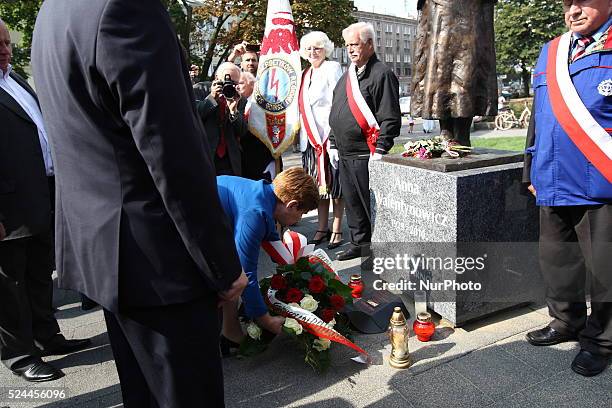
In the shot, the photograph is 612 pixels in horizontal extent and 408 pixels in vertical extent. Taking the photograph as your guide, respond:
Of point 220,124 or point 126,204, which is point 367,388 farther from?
point 220,124

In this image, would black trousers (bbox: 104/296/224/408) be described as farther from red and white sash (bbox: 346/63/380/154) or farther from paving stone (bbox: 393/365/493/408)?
red and white sash (bbox: 346/63/380/154)

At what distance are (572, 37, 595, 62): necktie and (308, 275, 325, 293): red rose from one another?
1.90 m

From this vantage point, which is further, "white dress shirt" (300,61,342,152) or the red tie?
"white dress shirt" (300,61,342,152)

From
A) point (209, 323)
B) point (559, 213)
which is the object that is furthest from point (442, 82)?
point (209, 323)

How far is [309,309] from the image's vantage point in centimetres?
298

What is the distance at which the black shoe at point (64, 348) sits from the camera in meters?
3.28

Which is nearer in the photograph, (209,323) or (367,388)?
(209,323)

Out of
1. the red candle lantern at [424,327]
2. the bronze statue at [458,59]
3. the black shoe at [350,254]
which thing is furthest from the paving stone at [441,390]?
the black shoe at [350,254]

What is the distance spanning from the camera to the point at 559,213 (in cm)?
292

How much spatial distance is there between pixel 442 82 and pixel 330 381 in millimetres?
2219

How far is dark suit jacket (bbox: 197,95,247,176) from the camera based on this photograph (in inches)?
168

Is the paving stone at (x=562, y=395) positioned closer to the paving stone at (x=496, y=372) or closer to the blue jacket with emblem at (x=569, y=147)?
the paving stone at (x=496, y=372)

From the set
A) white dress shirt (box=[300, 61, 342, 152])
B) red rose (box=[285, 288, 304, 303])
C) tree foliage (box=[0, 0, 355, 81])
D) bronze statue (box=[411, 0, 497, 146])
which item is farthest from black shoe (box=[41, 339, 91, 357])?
tree foliage (box=[0, 0, 355, 81])

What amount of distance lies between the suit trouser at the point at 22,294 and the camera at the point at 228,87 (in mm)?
1895
